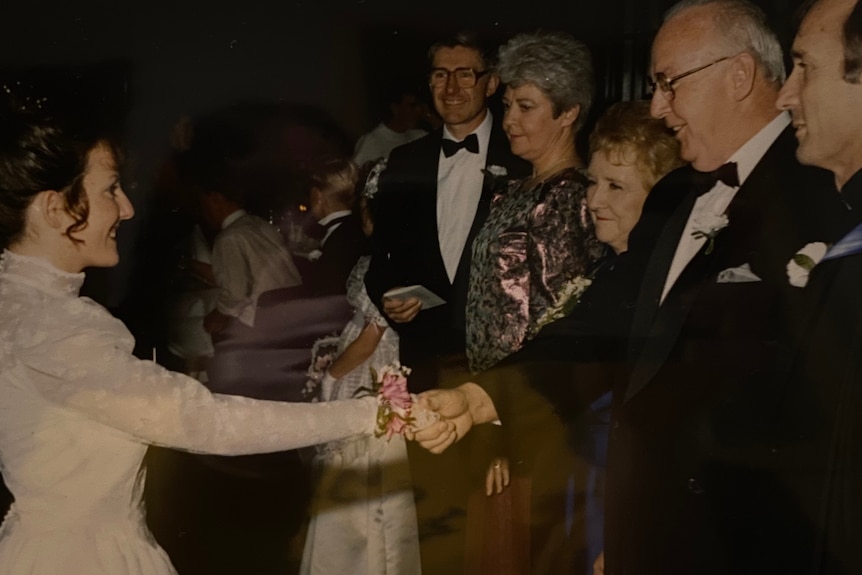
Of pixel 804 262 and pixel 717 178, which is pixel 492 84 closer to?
pixel 717 178

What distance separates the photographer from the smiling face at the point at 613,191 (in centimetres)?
150

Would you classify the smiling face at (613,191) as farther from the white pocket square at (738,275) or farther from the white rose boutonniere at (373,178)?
the white rose boutonniere at (373,178)

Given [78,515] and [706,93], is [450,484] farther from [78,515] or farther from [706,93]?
[706,93]

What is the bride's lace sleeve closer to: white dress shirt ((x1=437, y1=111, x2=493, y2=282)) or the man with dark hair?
white dress shirt ((x1=437, y1=111, x2=493, y2=282))

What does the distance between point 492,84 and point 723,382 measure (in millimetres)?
618

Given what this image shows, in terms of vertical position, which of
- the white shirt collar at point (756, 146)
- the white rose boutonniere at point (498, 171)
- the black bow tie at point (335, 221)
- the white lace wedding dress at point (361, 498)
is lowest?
the white lace wedding dress at point (361, 498)

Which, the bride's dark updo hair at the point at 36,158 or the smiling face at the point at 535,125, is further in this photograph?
the smiling face at the point at 535,125

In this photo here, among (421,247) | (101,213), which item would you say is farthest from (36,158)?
(421,247)

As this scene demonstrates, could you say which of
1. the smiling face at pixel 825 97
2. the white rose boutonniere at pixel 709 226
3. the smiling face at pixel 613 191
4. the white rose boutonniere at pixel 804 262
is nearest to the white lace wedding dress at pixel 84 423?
the smiling face at pixel 613 191

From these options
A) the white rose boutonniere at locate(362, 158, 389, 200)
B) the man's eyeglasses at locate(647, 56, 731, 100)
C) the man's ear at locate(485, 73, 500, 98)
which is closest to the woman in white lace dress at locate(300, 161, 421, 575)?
the white rose boutonniere at locate(362, 158, 389, 200)

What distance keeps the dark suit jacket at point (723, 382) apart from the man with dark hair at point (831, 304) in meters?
0.03

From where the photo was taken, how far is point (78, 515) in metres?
1.43

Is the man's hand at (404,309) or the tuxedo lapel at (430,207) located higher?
the tuxedo lapel at (430,207)

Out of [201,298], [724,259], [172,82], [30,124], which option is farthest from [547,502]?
[30,124]
